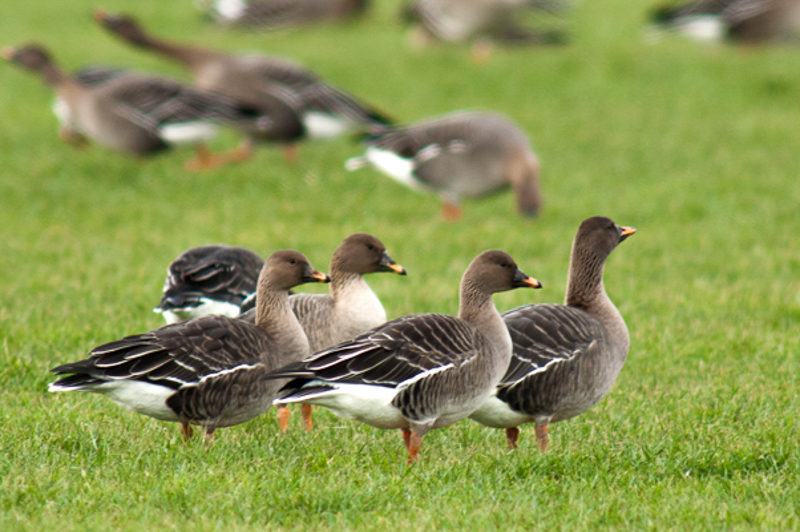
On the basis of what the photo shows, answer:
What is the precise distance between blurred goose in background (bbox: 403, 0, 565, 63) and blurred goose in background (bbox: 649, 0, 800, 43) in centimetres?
277

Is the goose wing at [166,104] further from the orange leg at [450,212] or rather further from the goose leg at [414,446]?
the goose leg at [414,446]

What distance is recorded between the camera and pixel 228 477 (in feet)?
17.1

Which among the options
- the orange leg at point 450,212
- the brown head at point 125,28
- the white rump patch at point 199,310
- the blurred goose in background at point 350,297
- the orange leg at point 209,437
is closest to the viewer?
the orange leg at point 209,437

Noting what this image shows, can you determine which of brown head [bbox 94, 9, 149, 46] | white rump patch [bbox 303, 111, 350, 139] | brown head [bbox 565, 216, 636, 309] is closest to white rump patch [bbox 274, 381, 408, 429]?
brown head [bbox 565, 216, 636, 309]

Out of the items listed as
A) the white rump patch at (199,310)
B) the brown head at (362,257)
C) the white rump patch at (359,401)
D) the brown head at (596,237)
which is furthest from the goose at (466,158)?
the white rump patch at (359,401)

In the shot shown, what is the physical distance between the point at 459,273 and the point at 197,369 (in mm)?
5445

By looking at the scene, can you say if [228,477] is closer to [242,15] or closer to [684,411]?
[684,411]

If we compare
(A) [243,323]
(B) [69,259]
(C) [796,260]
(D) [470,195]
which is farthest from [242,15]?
(A) [243,323]

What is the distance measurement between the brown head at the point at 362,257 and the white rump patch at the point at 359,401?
1.51 metres

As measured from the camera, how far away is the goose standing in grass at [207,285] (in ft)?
24.3

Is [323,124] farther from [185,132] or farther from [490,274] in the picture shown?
[490,274]

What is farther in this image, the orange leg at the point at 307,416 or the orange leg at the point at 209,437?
the orange leg at the point at 307,416

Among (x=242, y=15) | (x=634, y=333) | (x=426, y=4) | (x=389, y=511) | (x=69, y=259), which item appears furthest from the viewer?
(x=242, y=15)

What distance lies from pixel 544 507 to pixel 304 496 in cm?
120
